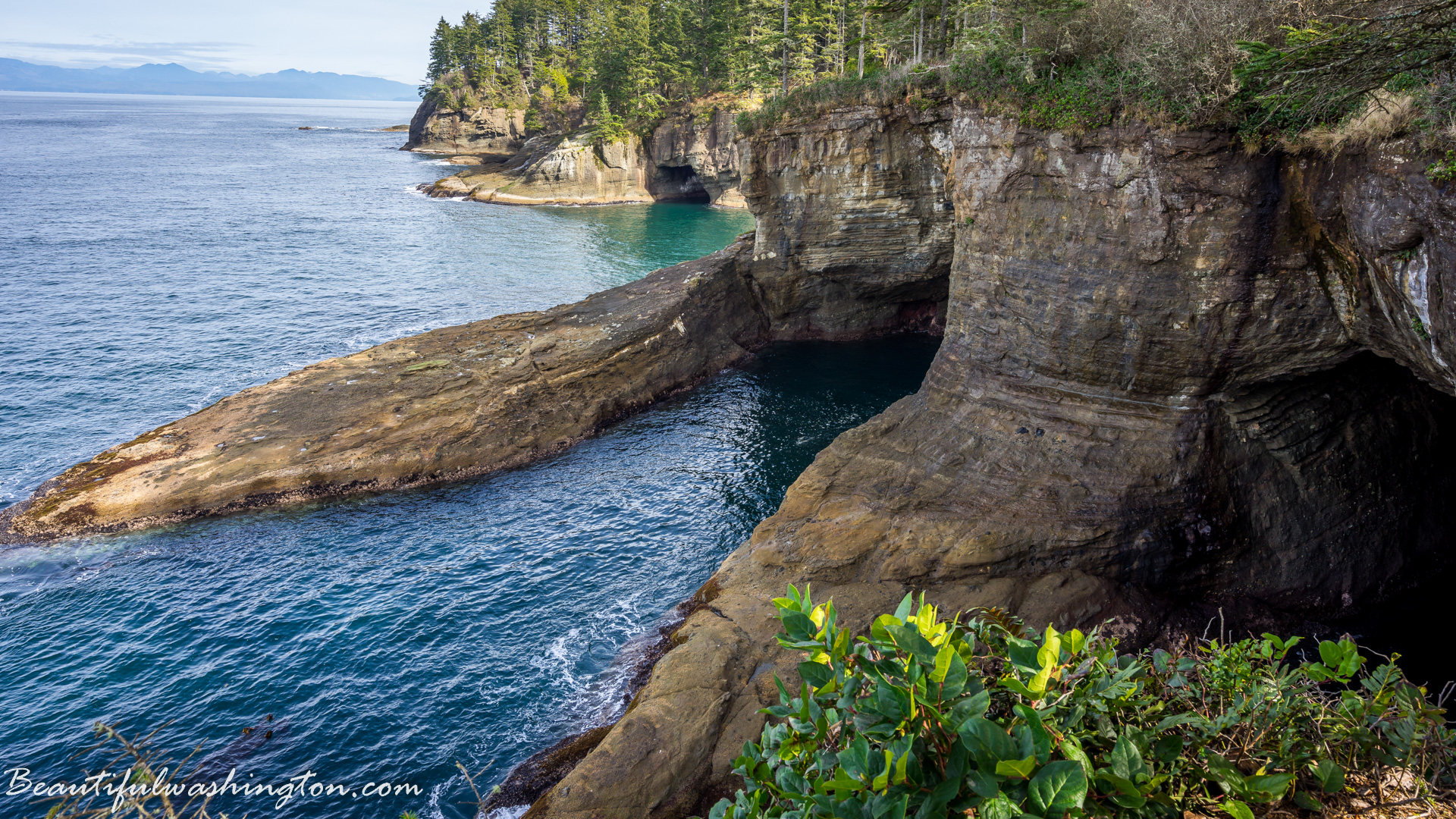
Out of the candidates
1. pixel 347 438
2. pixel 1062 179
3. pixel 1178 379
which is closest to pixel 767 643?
pixel 1178 379

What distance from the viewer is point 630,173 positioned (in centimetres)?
8088

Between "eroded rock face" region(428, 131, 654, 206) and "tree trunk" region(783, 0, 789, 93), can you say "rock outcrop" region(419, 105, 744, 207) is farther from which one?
"tree trunk" region(783, 0, 789, 93)

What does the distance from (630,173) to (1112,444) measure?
71129 mm

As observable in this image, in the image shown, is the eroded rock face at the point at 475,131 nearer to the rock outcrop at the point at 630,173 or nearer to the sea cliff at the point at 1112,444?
the rock outcrop at the point at 630,173

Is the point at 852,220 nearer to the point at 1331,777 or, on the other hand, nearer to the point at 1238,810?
the point at 1331,777

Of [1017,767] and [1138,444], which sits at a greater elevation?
[1017,767]

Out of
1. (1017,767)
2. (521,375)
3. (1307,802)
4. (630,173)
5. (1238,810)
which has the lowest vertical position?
(521,375)

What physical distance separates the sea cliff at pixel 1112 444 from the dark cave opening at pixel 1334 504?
0.21 feet

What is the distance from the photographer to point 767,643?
15195 millimetres

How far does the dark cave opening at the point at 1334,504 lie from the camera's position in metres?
16.4

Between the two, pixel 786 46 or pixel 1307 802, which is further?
pixel 786 46

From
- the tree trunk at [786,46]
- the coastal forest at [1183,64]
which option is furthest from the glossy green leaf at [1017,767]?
the tree trunk at [786,46]

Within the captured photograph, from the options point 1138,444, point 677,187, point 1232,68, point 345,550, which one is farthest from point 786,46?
point 345,550

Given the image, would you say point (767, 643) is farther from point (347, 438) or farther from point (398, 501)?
point (347, 438)
